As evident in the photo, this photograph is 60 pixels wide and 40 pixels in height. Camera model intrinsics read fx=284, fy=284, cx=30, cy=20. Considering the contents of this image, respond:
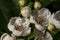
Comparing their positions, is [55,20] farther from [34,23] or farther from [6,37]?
[6,37]

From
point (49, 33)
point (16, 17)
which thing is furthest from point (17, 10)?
point (49, 33)

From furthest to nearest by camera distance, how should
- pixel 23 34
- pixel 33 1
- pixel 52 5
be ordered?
pixel 52 5, pixel 33 1, pixel 23 34

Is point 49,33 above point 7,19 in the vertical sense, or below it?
below

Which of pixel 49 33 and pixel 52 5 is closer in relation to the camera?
pixel 49 33

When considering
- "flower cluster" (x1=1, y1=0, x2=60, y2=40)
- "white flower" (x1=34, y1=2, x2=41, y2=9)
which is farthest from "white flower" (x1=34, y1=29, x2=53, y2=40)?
"white flower" (x1=34, y1=2, x2=41, y2=9)

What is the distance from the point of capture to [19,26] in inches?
46.8

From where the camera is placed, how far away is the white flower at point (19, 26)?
1.11 m

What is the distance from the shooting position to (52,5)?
1.34 metres

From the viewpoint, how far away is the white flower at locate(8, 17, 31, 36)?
1111 millimetres

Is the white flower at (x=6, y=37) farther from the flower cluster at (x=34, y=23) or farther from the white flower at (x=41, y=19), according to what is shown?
the white flower at (x=41, y=19)

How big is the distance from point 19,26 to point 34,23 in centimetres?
9

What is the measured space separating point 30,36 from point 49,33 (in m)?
0.08

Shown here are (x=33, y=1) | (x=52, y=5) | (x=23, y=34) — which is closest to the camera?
(x=23, y=34)

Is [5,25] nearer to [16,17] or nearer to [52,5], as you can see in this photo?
[16,17]
